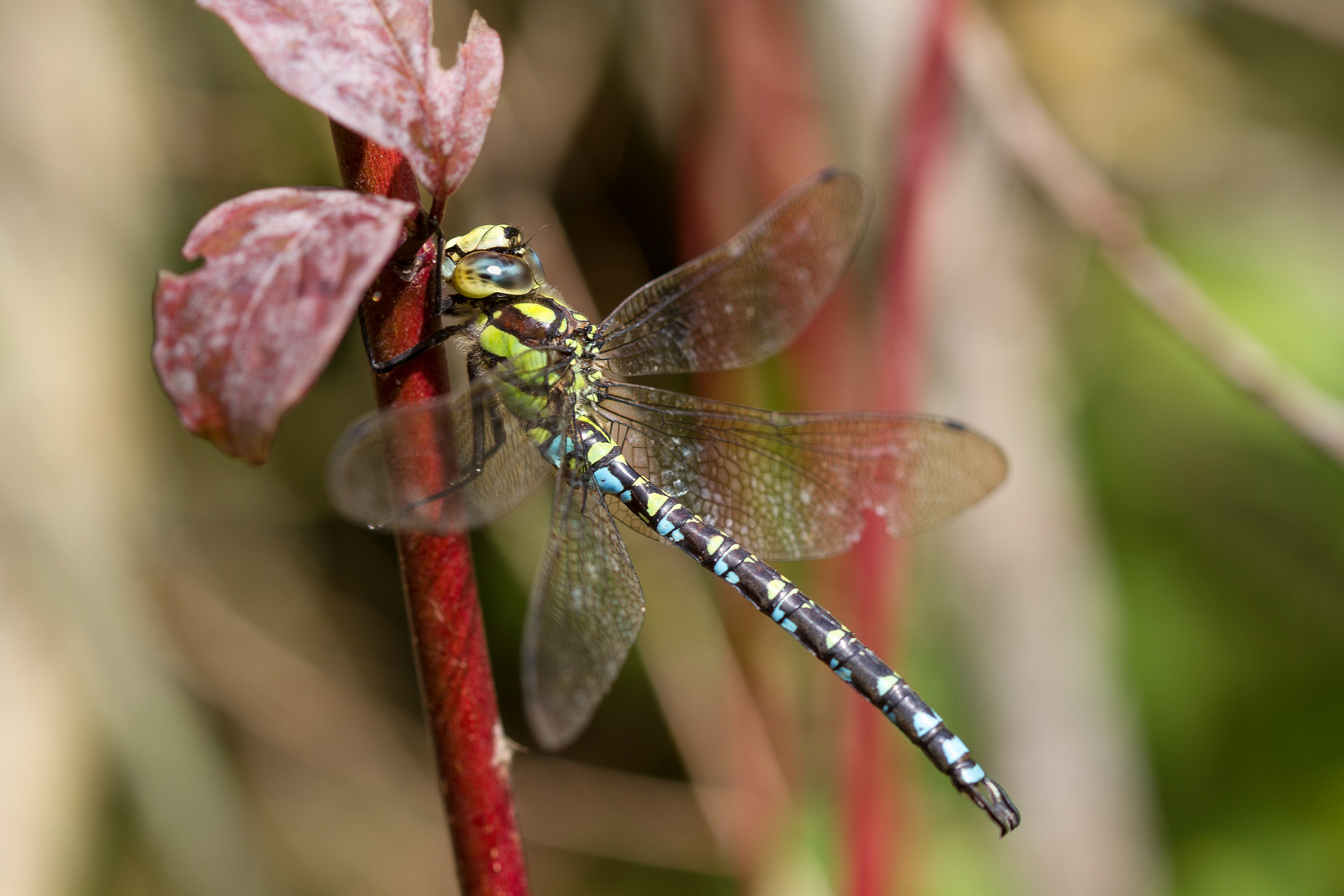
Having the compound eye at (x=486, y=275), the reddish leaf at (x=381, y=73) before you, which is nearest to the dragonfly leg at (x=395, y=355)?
the reddish leaf at (x=381, y=73)

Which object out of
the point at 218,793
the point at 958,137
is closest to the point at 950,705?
the point at 958,137

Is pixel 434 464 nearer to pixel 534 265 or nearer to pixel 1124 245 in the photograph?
pixel 534 265

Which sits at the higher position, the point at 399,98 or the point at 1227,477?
the point at 399,98

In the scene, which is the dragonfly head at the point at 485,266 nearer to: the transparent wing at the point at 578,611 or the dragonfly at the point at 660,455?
the dragonfly at the point at 660,455

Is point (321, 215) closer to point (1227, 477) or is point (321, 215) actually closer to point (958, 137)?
point (958, 137)

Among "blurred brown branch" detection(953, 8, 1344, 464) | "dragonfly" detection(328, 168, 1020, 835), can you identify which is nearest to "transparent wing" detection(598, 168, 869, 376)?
"dragonfly" detection(328, 168, 1020, 835)

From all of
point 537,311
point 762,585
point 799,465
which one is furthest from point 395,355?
point 799,465
